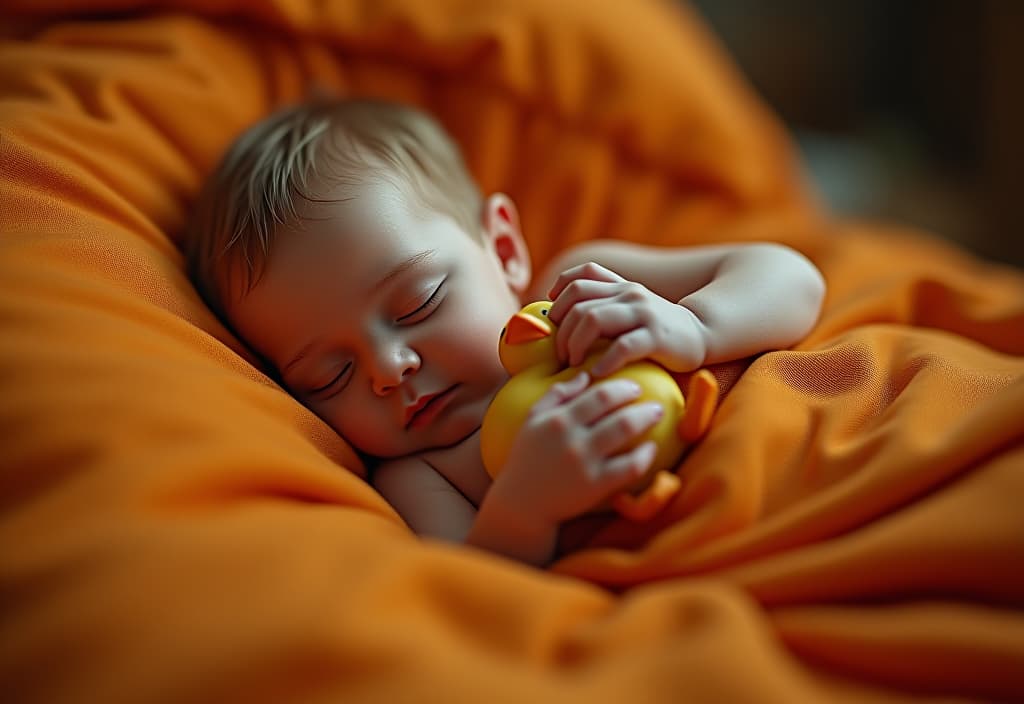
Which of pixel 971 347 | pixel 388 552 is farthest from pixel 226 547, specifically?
pixel 971 347

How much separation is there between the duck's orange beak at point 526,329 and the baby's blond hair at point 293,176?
0.69 feet

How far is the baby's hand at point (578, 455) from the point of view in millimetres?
678

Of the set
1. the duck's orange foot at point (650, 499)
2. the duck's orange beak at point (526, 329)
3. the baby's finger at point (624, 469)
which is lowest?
the duck's orange foot at point (650, 499)

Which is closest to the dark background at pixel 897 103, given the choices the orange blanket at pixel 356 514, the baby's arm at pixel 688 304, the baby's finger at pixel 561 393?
the orange blanket at pixel 356 514

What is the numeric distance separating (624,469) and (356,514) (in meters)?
0.20

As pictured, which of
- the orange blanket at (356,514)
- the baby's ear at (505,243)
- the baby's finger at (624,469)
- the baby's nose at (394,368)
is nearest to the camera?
the orange blanket at (356,514)

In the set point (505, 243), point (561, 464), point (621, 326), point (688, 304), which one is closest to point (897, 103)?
point (505, 243)

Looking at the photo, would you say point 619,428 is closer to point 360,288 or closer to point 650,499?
point 650,499

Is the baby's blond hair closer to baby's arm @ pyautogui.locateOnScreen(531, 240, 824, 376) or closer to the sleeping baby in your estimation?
the sleeping baby

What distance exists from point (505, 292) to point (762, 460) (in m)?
0.32

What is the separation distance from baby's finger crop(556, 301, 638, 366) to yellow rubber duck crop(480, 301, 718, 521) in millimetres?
13

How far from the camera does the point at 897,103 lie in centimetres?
234

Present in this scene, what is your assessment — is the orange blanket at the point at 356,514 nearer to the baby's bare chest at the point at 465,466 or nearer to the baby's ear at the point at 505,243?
the baby's bare chest at the point at 465,466

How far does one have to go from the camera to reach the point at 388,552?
1.97ft
